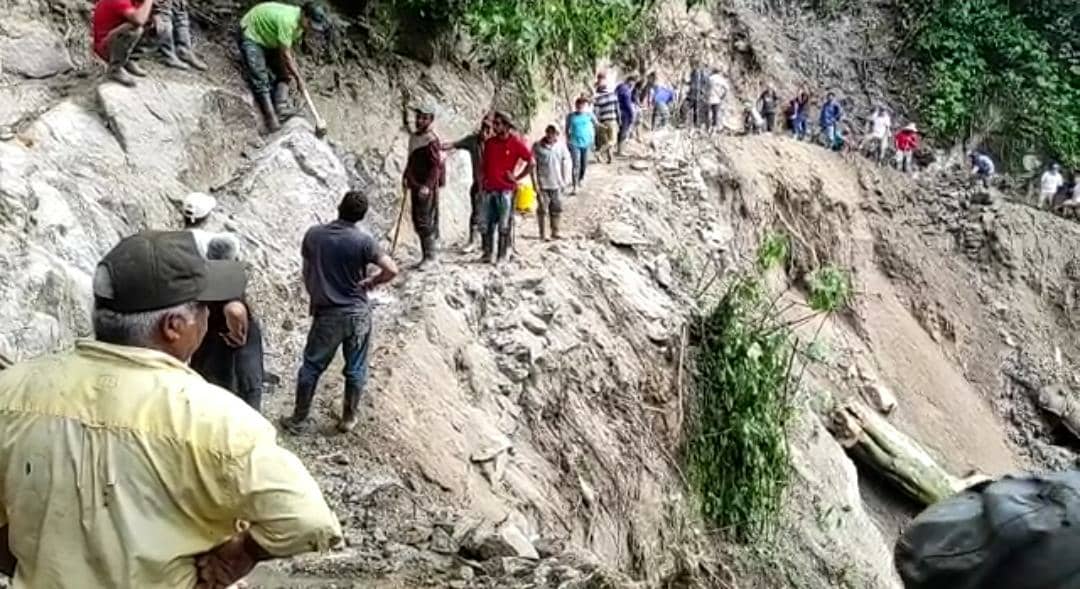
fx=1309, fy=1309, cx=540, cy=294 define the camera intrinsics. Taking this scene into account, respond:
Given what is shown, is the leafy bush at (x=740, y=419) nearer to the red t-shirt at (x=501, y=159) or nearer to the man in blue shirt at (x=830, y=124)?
the red t-shirt at (x=501, y=159)

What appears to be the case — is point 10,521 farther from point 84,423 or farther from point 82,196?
point 82,196

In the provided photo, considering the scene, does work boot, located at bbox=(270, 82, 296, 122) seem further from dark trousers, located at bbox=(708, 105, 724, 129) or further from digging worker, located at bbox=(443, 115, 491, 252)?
dark trousers, located at bbox=(708, 105, 724, 129)

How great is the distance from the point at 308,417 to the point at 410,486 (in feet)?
2.95

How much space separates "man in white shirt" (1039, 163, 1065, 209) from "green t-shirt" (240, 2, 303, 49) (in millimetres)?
16992

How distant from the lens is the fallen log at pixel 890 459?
15.3 m

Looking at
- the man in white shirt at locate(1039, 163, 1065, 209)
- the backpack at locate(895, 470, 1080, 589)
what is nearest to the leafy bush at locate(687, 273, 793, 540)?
the backpack at locate(895, 470, 1080, 589)

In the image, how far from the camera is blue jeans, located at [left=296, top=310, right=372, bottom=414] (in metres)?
7.93

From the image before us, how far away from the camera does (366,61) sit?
14.5 metres

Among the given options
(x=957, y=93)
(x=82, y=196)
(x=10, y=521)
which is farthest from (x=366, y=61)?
(x=957, y=93)

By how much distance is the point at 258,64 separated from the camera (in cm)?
1227

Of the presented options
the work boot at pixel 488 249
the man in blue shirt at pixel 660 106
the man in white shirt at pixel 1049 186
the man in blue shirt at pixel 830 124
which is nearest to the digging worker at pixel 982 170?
the man in white shirt at pixel 1049 186

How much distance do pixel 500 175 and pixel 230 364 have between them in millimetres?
5569

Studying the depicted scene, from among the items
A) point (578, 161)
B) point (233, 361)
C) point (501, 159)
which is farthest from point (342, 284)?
point (578, 161)

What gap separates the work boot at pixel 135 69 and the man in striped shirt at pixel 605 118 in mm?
8163
